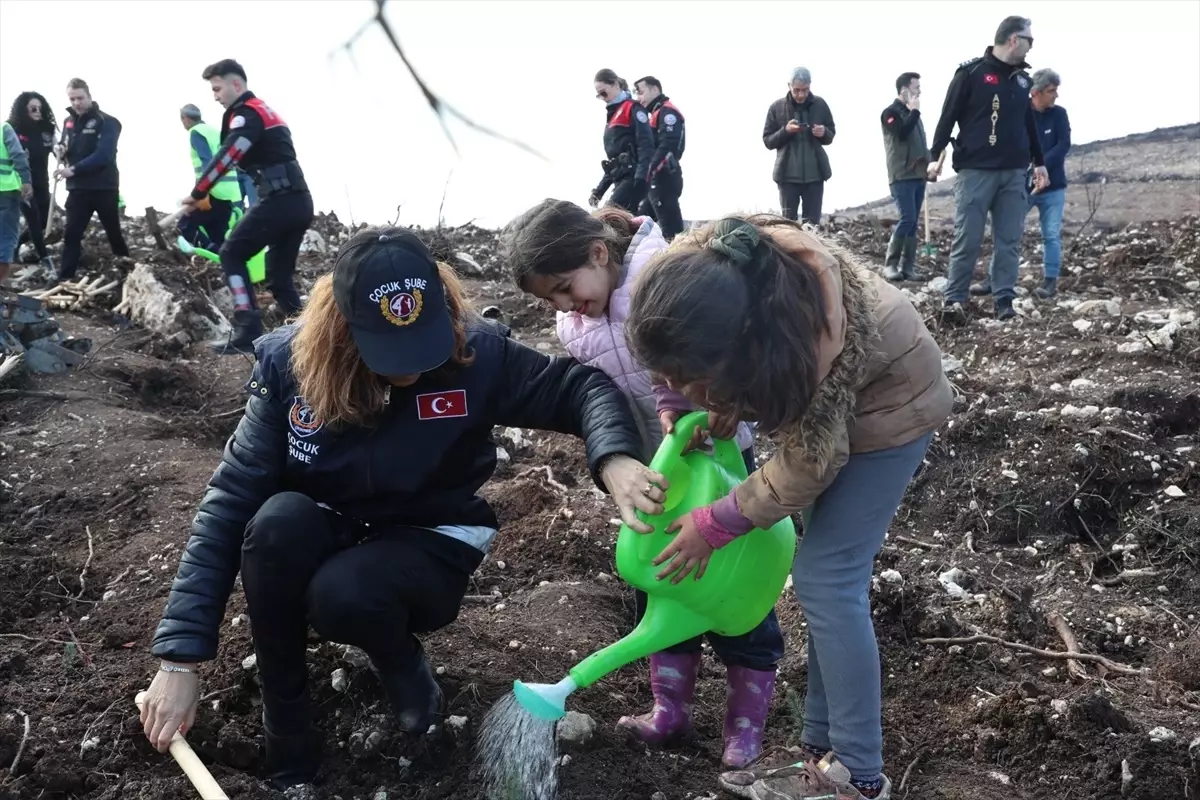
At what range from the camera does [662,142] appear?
7438mm

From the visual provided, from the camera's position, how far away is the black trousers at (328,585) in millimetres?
1960

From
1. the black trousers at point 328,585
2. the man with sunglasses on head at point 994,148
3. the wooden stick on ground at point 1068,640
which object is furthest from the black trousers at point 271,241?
the wooden stick on ground at point 1068,640

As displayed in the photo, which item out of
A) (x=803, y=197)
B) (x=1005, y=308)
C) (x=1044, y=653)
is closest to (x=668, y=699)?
(x=1044, y=653)

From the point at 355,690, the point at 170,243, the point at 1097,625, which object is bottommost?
the point at 1097,625

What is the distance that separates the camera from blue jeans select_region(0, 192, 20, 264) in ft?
22.6

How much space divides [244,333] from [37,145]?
3668 millimetres

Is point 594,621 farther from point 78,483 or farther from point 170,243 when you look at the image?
point 170,243

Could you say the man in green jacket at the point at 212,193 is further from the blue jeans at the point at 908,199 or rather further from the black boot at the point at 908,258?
the black boot at the point at 908,258

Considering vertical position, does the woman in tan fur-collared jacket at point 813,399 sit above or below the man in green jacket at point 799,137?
below

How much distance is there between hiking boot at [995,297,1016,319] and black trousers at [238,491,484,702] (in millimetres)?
4777

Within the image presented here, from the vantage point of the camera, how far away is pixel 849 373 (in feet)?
5.61

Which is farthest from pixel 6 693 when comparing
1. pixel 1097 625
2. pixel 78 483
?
pixel 1097 625

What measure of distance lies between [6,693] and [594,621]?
4.68 feet

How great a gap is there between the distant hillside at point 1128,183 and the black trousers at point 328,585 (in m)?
10.3
